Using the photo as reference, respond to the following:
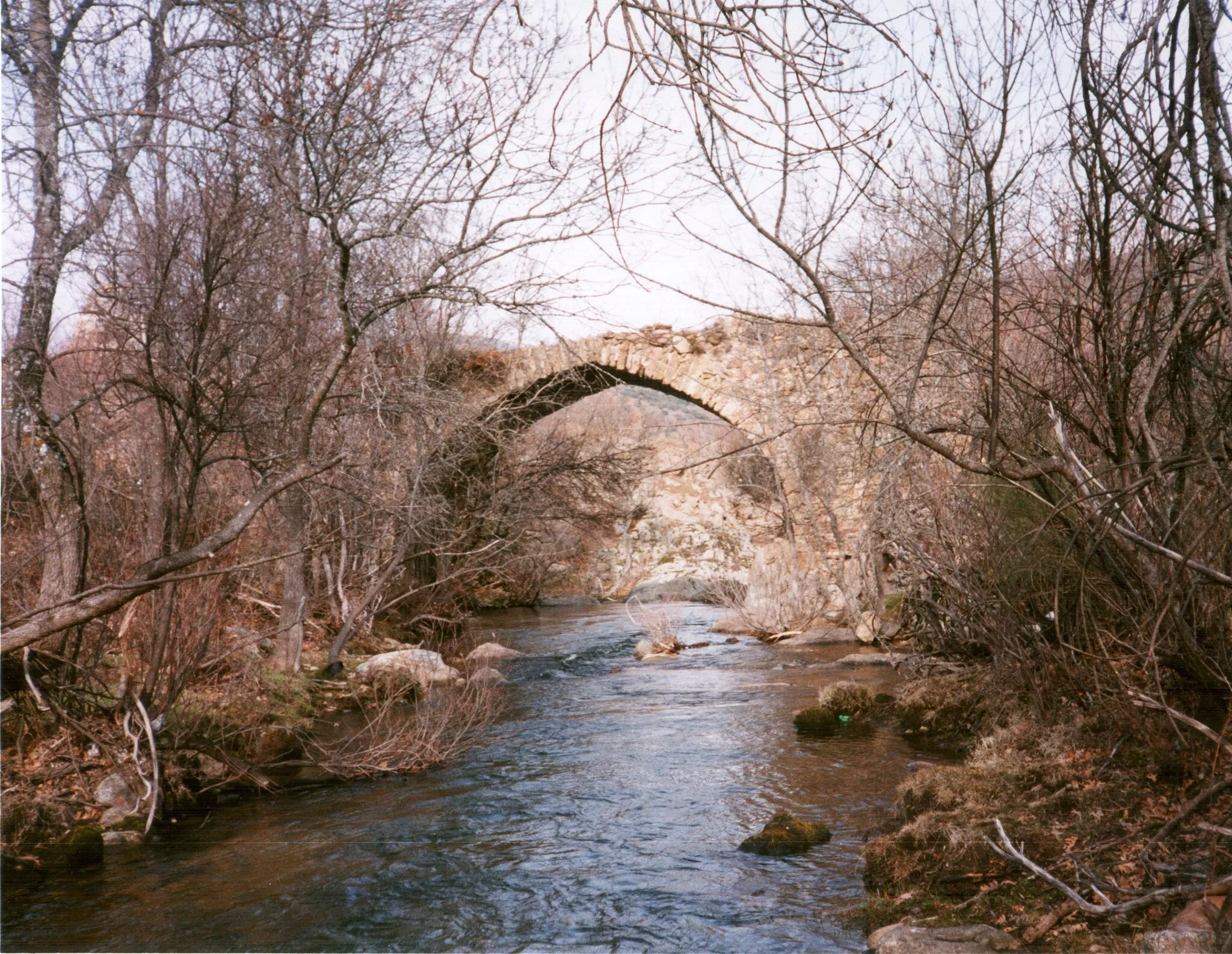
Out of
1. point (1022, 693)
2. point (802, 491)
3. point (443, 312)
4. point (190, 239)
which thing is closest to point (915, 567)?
point (1022, 693)

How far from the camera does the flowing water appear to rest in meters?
4.10

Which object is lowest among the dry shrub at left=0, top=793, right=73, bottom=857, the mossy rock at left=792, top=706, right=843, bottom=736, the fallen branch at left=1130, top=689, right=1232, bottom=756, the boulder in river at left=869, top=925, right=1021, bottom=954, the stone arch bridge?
the mossy rock at left=792, top=706, right=843, bottom=736

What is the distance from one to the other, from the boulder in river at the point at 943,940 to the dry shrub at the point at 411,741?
3746mm

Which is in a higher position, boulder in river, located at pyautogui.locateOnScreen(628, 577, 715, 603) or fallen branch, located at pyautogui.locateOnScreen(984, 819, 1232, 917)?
fallen branch, located at pyautogui.locateOnScreen(984, 819, 1232, 917)

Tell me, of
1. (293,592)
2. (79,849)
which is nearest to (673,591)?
(293,592)

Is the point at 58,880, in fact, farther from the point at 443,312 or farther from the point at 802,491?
the point at 802,491

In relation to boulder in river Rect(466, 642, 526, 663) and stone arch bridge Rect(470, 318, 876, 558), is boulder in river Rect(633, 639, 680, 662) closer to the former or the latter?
boulder in river Rect(466, 642, 526, 663)

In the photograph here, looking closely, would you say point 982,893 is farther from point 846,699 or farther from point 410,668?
point 410,668

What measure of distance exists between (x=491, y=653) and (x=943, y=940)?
9.24 metres

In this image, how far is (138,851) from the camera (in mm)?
5246

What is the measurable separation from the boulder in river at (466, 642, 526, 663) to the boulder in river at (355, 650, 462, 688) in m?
1.06

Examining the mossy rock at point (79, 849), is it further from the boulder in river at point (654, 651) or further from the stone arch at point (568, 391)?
the stone arch at point (568, 391)

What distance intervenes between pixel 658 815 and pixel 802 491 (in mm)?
8582

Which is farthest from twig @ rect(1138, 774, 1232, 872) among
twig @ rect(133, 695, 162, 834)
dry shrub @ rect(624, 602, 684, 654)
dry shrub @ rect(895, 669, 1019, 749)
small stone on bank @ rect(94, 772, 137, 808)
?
dry shrub @ rect(624, 602, 684, 654)
